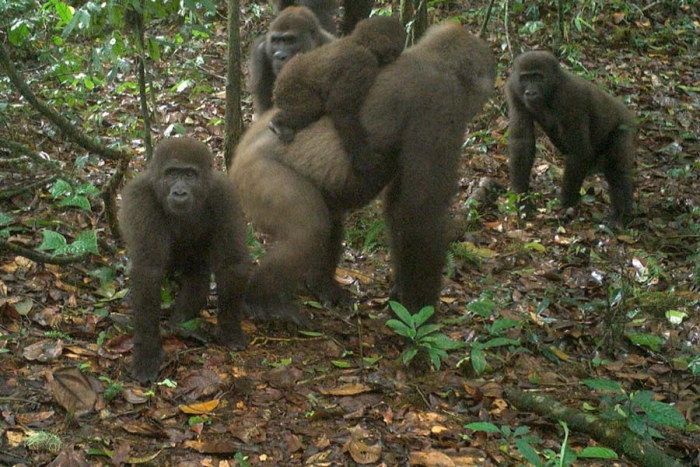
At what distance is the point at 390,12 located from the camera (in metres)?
11.2

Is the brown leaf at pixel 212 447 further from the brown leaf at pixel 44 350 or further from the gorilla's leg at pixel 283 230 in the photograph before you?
the gorilla's leg at pixel 283 230

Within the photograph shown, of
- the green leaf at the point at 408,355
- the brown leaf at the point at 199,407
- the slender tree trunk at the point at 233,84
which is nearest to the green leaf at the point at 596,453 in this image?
the green leaf at the point at 408,355

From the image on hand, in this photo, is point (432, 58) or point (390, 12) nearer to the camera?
point (432, 58)

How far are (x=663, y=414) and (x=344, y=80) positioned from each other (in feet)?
9.77

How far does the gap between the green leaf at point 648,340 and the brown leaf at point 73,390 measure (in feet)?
13.5

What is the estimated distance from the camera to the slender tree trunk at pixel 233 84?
6582 mm

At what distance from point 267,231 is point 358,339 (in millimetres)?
1041

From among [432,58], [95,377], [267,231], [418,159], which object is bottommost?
[95,377]

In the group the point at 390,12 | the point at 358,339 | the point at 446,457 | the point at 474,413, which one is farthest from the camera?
the point at 390,12

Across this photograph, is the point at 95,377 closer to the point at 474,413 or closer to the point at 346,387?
the point at 346,387

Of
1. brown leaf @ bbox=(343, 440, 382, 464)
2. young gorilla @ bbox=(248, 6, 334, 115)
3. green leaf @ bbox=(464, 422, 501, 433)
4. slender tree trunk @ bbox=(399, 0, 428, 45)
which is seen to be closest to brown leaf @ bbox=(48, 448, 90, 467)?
brown leaf @ bbox=(343, 440, 382, 464)

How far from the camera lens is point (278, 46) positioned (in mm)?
6938

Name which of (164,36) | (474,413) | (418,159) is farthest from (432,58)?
(164,36)

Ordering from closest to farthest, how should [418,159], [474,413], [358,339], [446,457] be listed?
1. [446,457]
2. [474,413]
3. [418,159]
4. [358,339]
